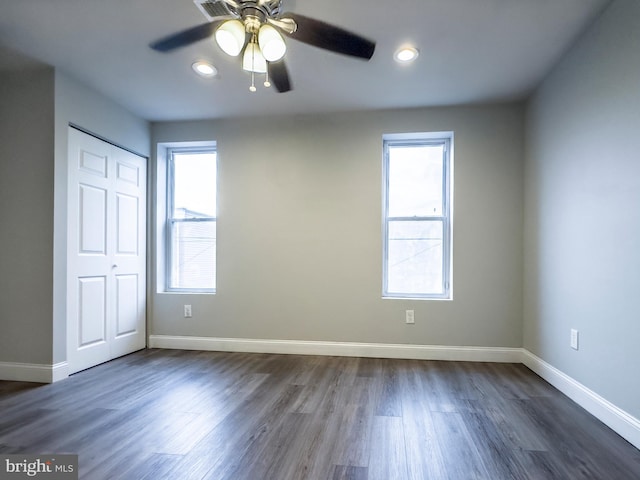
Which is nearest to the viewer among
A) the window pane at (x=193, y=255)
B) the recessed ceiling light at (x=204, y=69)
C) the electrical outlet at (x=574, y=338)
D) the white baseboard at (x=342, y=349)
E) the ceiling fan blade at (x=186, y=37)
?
the ceiling fan blade at (x=186, y=37)

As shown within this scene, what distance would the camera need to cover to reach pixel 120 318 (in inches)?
133

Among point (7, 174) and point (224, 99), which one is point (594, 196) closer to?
point (224, 99)

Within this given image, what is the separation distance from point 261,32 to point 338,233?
2.08m

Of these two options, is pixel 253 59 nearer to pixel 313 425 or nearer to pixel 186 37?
pixel 186 37

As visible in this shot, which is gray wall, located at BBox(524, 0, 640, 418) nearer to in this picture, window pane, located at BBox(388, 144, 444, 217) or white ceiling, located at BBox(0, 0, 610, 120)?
white ceiling, located at BBox(0, 0, 610, 120)

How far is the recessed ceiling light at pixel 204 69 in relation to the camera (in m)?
2.59

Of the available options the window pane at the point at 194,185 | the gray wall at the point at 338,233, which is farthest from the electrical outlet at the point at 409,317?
the window pane at the point at 194,185

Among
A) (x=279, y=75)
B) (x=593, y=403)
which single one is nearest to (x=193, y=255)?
(x=279, y=75)

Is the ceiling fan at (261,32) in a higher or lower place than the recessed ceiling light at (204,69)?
lower

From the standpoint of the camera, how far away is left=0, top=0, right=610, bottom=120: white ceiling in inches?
79.5

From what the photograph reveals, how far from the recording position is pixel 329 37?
175 centimetres

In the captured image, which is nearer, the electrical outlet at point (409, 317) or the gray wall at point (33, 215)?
the gray wall at point (33, 215)

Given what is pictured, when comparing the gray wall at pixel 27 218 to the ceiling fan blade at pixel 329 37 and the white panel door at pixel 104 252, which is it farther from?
the ceiling fan blade at pixel 329 37

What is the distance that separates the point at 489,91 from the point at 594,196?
4.45ft
